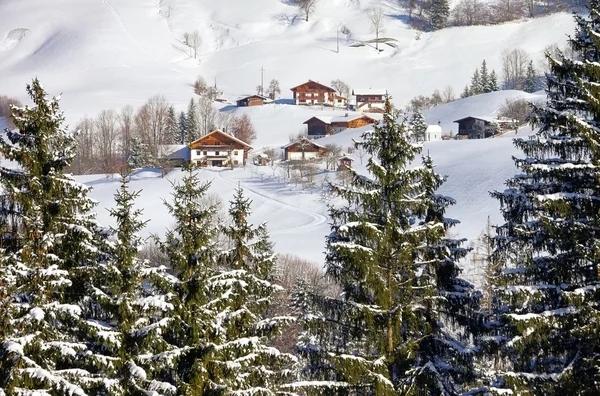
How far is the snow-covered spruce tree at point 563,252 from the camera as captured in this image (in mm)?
9781

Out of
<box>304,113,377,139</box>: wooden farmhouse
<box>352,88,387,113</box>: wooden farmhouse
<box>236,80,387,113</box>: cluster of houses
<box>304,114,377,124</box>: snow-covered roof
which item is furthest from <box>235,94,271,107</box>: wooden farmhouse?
<box>304,113,377,139</box>: wooden farmhouse

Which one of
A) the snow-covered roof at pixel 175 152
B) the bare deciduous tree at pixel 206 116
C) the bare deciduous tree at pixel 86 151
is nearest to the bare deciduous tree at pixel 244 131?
the bare deciduous tree at pixel 206 116

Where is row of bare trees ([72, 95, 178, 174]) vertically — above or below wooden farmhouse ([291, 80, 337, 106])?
below

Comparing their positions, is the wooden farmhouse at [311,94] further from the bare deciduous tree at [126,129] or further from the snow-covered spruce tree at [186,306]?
the snow-covered spruce tree at [186,306]

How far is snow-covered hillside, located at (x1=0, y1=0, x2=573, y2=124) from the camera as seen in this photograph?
436 feet

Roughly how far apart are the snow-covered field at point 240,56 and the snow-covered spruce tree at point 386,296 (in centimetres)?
4778

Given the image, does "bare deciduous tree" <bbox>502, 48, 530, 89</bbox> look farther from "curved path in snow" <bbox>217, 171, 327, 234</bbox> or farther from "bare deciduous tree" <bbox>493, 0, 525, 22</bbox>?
"curved path in snow" <bbox>217, 171, 327, 234</bbox>

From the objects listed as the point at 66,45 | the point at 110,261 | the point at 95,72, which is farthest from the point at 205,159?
the point at 66,45

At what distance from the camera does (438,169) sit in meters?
57.8

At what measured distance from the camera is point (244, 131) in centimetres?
9331

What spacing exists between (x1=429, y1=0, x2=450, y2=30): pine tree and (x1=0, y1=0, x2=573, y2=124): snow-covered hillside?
4186 millimetres

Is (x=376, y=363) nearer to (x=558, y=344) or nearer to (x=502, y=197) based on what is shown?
(x=558, y=344)

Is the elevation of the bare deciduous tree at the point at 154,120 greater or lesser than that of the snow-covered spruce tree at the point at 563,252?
greater

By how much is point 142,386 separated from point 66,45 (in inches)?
6473
